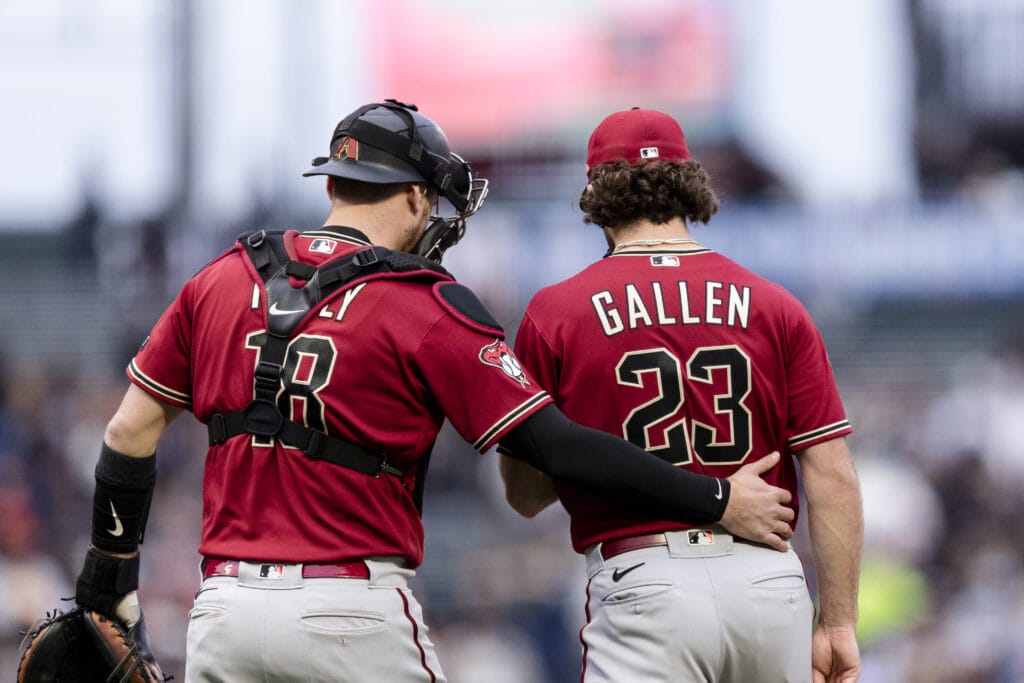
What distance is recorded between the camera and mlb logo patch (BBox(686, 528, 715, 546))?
3406 mm

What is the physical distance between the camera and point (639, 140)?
374cm

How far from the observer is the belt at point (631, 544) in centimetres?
342

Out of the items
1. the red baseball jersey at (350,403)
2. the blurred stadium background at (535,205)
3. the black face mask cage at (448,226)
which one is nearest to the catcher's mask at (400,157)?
the black face mask cage at (448,226)

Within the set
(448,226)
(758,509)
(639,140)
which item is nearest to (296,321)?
(448,226)

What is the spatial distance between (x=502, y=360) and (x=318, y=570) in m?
0.67

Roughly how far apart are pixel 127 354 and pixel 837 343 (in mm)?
6609

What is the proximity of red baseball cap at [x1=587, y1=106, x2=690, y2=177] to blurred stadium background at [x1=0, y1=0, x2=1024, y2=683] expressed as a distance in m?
7.42

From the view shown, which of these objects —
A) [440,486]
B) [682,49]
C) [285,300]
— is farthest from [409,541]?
[682,49]

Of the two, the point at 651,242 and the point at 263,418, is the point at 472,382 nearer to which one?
the point at 263,418

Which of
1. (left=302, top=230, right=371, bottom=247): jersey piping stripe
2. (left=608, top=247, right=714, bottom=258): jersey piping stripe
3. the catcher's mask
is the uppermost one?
the catcher's mask

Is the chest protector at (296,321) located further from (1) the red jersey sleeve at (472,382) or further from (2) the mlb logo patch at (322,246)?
(1) the red jersey sleeve at (472,382)

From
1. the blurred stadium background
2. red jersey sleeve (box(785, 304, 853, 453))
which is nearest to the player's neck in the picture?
red jersey sleeve (box(785, 304, 853, 453))

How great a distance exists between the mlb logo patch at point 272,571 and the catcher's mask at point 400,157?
0.97 m

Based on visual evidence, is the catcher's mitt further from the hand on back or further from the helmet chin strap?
the hand on back
